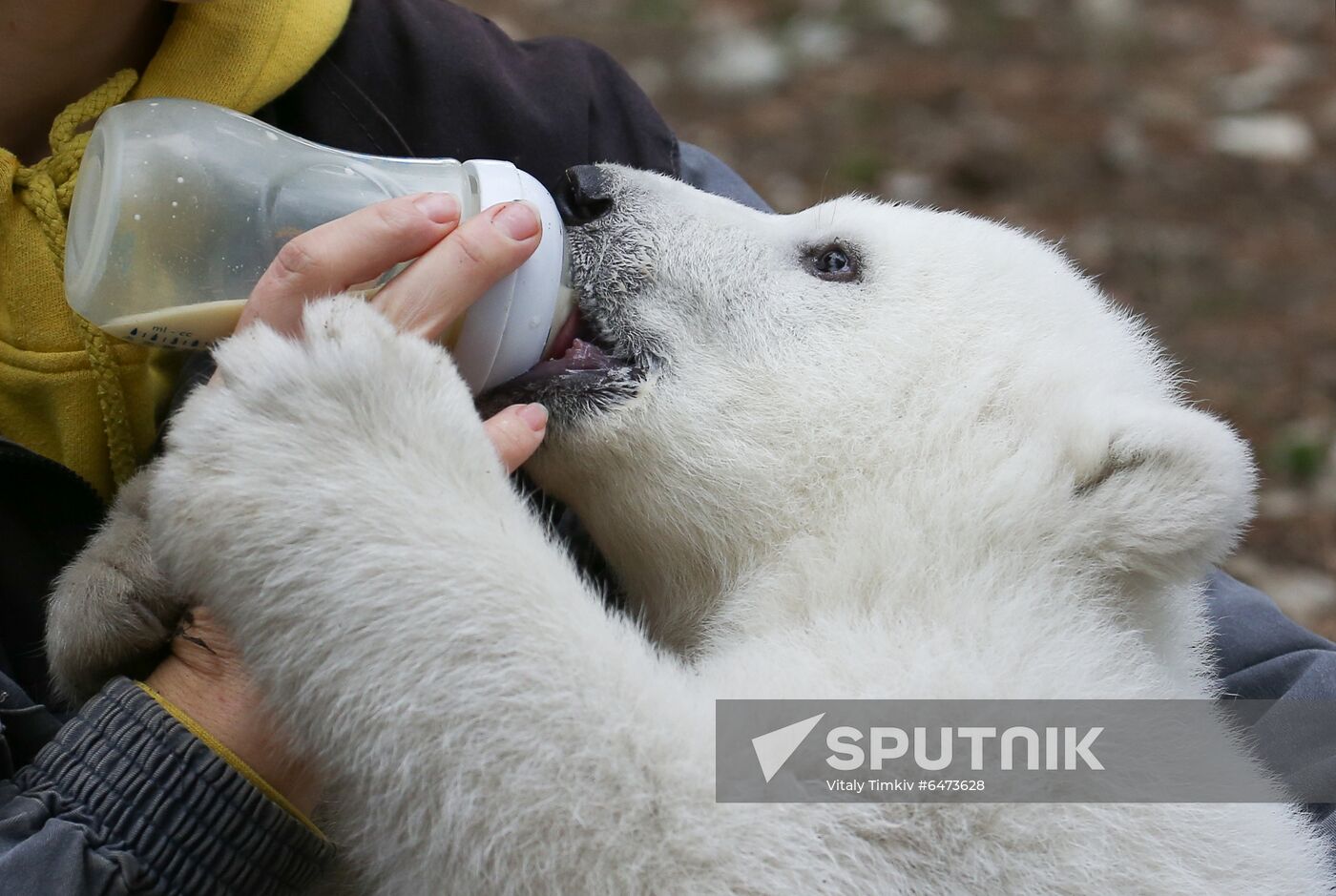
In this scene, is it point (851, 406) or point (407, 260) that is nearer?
point (407, 260)

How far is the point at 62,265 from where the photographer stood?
7.27ft

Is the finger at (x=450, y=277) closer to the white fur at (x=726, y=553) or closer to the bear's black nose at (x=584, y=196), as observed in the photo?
the white fur at (x=726, y=553)

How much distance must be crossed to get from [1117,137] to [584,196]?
5.41m

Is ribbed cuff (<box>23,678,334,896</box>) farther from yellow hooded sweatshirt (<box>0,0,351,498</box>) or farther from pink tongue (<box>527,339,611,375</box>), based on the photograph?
pink tongue (<box>527,339,611,375</box>)

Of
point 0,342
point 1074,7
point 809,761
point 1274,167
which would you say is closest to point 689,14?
point 1074,7

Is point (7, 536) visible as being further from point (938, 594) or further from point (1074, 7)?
point (1074, 7)

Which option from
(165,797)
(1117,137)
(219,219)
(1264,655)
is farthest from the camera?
(1117,137)

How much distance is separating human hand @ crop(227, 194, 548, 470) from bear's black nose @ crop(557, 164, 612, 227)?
355 mm

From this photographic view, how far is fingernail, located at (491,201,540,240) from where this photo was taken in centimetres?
190

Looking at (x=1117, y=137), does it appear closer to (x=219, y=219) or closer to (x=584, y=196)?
(x=584, y=196)

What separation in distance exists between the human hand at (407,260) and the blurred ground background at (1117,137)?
3818 millimetres

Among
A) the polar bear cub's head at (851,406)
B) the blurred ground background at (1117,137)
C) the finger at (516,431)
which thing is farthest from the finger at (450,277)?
the blurred ground background at (1117,137)

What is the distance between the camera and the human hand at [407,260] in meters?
1.83

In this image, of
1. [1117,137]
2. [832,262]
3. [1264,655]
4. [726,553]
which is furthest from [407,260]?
[1117,137]
